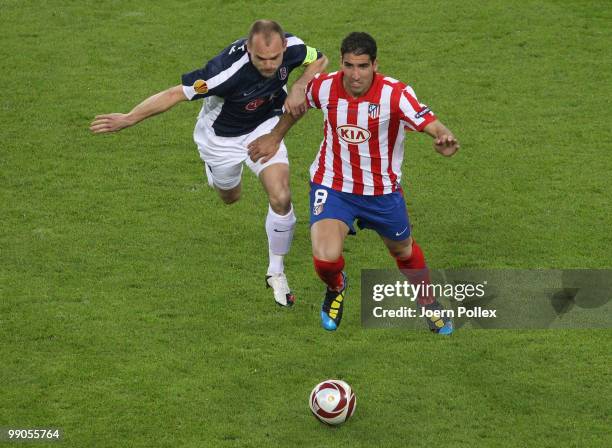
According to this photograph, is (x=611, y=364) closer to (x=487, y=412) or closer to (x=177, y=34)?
(x=487, y=412)

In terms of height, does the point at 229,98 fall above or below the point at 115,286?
above

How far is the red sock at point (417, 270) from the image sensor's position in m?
11.0

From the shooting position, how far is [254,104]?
11164mm

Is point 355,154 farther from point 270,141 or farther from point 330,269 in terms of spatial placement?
point 330,269

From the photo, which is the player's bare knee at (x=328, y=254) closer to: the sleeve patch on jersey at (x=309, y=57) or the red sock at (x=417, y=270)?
the red sock at (x=417, y=270)

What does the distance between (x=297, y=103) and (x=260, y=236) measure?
9.13 feet

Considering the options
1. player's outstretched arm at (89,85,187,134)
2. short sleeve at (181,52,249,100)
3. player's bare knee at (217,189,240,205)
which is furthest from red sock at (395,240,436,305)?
player's outstretched arm at (89,85,187,134)

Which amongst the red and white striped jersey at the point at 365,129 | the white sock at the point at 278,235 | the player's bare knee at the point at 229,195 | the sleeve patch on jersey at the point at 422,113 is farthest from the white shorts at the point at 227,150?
the sleeve patch on jersey at the point at 422,113

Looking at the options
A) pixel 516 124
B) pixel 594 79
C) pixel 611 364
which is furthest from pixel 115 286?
pixel 594 79

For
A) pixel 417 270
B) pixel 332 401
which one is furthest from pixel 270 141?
pixel 332 401

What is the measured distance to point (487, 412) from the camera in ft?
32.9

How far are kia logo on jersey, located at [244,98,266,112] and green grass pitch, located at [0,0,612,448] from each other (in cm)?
182

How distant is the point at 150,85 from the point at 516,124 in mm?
4796

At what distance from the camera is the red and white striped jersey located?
396 inches
